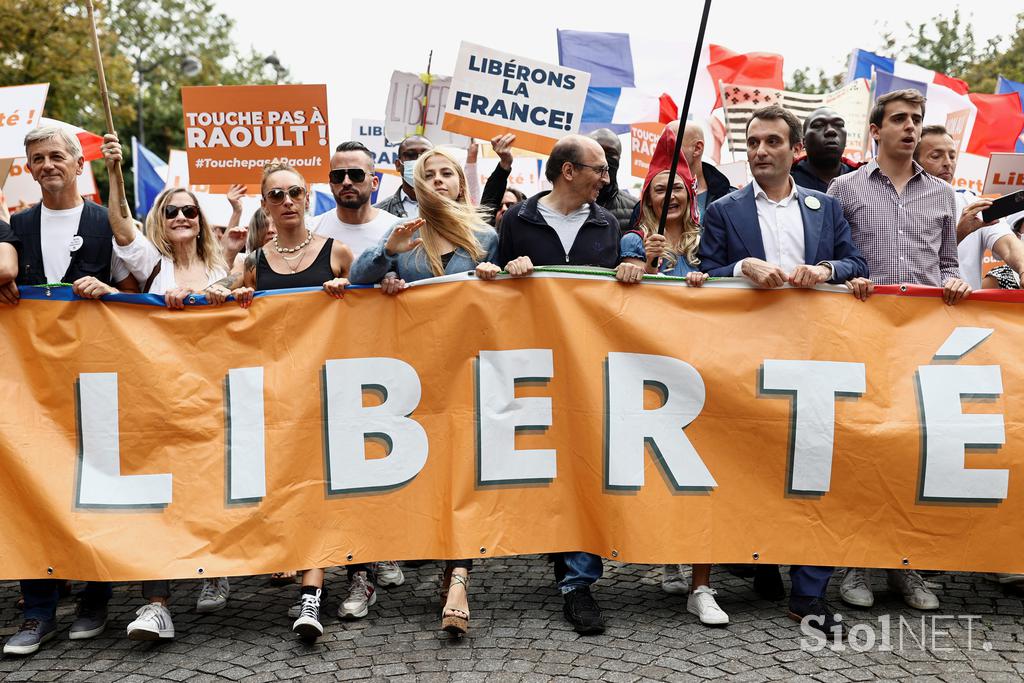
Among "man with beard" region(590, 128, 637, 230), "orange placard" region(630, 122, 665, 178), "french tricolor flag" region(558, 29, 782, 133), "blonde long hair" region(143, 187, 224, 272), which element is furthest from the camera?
"french tricolor flag" region(558, 29, 782, 133)

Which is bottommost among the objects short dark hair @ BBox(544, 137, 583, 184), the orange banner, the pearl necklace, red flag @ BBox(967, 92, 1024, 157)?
the orange banner

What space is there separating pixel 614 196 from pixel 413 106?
372cm

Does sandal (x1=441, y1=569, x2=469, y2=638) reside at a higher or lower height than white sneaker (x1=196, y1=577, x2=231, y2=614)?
higher

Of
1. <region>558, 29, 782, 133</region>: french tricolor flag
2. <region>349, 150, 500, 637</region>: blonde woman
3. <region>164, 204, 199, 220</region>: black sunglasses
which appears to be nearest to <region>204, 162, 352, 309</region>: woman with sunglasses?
<region>349, 150, 500, 637</region>: blonde woman

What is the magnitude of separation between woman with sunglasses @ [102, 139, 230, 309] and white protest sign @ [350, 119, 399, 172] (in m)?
6.18

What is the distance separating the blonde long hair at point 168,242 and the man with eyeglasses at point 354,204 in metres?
0.65

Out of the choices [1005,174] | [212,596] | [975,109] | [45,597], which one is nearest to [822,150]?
[1005,174]

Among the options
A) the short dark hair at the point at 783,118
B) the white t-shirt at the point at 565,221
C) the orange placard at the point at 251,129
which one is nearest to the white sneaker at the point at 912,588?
the short dark hair at the point at 783,118

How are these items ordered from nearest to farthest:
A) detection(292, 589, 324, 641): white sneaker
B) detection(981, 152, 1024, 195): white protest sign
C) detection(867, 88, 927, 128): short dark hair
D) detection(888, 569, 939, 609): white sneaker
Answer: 1. detection(292, 589, 324, 641): white sneaker
2. detection(888, 569, 939, 609): white sneaker
3. detection(867, 88, 927, 128): short dark hair
4. detection(981, 152, 1024, 195): white protest sign

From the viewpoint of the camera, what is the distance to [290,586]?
5.63 m

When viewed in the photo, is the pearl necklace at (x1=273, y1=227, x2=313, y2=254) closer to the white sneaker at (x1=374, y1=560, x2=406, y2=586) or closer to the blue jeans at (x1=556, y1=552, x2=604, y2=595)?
the white sneaker at (x1=374, y1=560, x2=406, y2=586)

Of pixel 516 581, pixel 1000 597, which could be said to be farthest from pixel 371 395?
pixel 1000 597

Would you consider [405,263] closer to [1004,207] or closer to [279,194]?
[279,194]

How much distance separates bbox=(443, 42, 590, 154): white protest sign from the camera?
7676 mm
